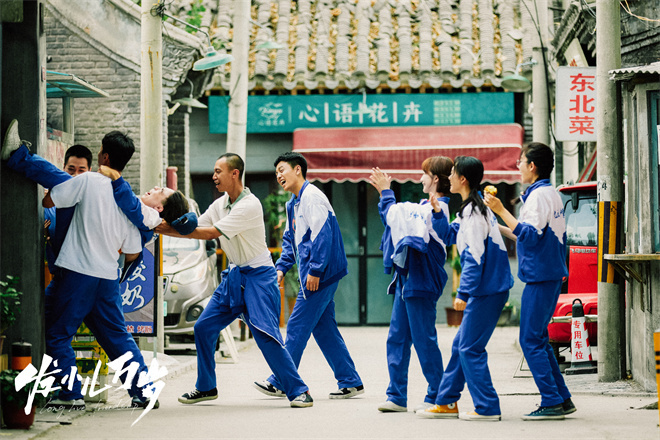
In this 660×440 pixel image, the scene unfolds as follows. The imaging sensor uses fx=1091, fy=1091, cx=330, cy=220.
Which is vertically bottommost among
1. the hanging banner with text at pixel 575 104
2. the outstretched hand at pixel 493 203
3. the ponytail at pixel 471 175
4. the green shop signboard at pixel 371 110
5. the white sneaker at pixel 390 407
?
the white sneaker at pixel 390 407

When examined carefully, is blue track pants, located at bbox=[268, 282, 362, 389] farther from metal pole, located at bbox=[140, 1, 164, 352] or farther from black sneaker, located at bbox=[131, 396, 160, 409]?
metal pole, located at bbox=[140, 1, 164, 352]

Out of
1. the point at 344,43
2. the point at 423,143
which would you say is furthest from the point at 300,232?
the point at 344,43

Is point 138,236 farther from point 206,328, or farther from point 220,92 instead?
point 220,92

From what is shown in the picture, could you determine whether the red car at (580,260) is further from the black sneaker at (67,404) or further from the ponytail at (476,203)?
the black sneaker at (67,404)

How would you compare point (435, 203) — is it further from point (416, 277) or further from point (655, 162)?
point (655, 162)

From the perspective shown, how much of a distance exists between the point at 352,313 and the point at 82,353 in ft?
38.6

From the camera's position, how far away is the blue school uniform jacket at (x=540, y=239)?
8141mm

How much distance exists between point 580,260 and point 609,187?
2.82 m

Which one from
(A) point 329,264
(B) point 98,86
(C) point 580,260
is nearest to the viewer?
A: (A) point 329,264

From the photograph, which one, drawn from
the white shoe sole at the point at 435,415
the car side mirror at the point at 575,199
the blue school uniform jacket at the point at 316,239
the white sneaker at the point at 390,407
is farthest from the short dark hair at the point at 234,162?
the car side mirror at the point at 575,199

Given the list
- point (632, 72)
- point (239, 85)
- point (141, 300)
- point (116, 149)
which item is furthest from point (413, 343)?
point (239, 85)

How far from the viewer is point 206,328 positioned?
353 inches

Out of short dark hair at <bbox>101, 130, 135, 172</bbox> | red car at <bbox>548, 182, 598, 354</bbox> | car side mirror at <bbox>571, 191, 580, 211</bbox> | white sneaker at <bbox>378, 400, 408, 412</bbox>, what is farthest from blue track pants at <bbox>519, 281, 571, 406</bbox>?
car side mirror at <bbox>571, 191, 580, 211</bbox>

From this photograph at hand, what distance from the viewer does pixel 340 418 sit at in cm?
841
